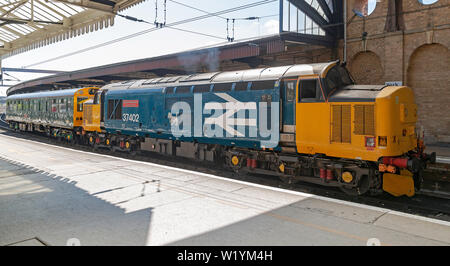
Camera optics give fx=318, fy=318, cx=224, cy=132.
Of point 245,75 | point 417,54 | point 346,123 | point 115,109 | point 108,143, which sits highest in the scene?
point 417,54

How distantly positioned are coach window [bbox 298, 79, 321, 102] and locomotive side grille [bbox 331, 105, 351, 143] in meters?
0.65

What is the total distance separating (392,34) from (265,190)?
14.5 meters

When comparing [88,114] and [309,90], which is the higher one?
[309,90]

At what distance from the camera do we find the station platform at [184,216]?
223 inches

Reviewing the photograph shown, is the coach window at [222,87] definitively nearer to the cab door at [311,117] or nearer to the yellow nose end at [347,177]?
the cab door at [311,117]

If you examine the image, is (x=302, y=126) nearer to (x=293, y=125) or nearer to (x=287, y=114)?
(x=293, y=125)

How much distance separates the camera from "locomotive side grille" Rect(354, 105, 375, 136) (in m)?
8.30

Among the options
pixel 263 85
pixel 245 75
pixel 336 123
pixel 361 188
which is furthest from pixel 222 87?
pixel 361 188

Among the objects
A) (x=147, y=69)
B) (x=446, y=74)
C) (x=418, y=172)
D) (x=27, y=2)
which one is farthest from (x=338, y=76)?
(x=147, y=69)

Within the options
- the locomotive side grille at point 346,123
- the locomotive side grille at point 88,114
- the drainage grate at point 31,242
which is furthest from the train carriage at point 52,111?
the locomotive side grille at point 346,123

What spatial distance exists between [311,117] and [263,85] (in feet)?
6.80

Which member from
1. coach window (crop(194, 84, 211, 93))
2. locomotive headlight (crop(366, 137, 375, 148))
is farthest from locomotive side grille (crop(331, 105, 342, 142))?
coach window (crop(194, 84, 211, 93))

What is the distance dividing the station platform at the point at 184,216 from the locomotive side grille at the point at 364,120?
1998 millimetres

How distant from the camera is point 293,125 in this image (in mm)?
9773
